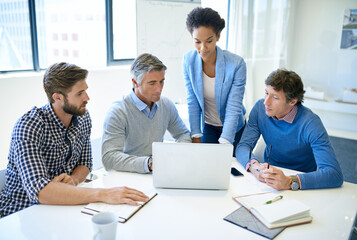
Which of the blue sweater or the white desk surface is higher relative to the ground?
the blue sweater

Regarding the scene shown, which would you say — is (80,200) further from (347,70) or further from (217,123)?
(347,70)

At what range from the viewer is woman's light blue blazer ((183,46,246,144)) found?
214cm

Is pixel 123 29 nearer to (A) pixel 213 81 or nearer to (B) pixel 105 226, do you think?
(A) pixel 213 81

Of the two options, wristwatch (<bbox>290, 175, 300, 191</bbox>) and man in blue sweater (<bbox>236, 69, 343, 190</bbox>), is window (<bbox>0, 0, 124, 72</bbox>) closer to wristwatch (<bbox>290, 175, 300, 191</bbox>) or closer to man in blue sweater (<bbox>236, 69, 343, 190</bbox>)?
man in blue sweater (<bbox>236, 69, 343, 190</bbox>)

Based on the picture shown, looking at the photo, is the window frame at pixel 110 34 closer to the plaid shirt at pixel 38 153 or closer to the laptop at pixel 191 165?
the plaid shirt at pixel 38 153

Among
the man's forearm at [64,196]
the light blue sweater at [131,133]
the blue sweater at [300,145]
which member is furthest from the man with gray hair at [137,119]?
the blue sweater at [300,145]

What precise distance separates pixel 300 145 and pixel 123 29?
2.98 metres

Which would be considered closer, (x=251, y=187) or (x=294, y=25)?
(x=251, y=187)

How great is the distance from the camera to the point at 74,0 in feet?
12.1

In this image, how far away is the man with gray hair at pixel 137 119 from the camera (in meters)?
1.80

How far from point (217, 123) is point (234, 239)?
4.10ft

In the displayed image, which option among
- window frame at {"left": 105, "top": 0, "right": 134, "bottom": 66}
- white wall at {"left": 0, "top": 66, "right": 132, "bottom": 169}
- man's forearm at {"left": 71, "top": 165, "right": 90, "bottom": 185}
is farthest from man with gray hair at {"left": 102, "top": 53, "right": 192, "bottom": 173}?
window frame at {"left": 105, "top": 0, "right": 134, "bottom": 66}

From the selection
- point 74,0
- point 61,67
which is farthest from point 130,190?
point 74,0

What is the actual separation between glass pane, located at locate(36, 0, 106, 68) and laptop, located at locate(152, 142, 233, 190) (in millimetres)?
2404
